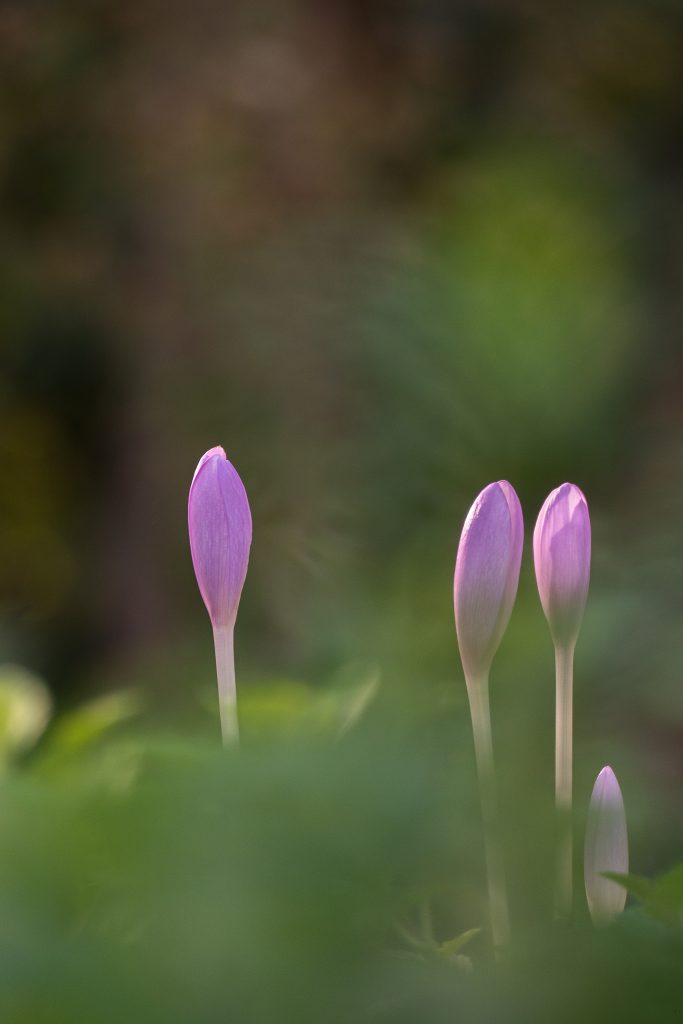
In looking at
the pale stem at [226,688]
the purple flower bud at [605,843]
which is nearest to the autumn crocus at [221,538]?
the pale stem at [226,688]

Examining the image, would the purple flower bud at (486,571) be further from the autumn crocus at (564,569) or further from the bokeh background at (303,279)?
the bokeh background at (303,279)

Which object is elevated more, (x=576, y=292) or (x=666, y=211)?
(x=666, y=211)

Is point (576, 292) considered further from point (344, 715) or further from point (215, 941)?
point (215, 941)

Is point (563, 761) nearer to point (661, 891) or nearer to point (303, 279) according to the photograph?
point (661, 891)

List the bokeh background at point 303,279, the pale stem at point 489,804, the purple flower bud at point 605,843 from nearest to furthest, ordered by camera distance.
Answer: the pale stem at point 489,804, the purple flower bud at point 605,843, the bokeh background at point 303,279

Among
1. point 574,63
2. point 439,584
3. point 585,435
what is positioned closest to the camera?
point 439,584

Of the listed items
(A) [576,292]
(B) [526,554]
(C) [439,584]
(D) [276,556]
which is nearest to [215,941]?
(C) [439,584]

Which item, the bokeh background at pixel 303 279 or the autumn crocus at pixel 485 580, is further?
the bokeh background at pixel 303 279
